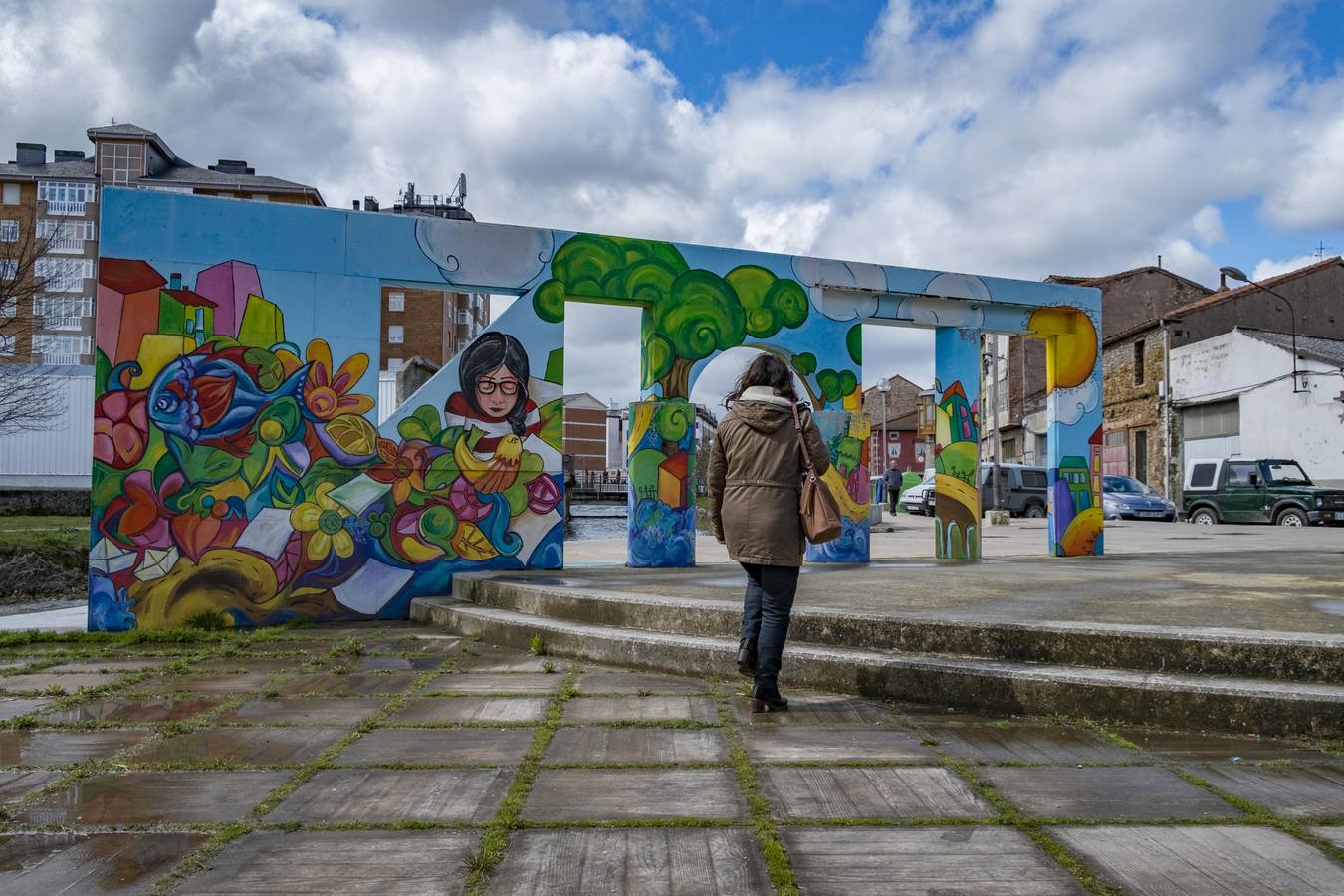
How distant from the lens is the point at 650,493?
30.7 feet

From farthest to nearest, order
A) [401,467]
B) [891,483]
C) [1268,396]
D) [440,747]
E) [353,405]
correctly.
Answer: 1. [891,483]
2. [1268,396]
3. [401,467]
4. [353,405]
5. [440,747]

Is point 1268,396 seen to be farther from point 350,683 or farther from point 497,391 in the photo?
point 350,683

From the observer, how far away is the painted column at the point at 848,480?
392 inches

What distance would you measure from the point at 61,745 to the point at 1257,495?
25.7m

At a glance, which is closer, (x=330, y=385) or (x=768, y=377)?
(x=768, y=377)

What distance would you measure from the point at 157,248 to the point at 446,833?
638 cm

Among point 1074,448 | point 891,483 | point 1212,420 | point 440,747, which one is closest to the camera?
point 440,747

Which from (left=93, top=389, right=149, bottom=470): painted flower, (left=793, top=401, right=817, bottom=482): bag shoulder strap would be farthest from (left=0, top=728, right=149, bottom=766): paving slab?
(left=93, top=389, right=149, bottom=470): painted flower

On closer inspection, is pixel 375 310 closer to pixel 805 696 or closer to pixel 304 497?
pixel 304 497

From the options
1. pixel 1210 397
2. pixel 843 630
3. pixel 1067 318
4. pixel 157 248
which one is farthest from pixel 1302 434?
pixel 157 248

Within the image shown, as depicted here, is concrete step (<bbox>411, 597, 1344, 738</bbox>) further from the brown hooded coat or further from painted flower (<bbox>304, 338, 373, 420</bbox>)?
painted flower (<bbox>304, 338, 373, 420</bbox>)

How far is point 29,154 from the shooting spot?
6438cm

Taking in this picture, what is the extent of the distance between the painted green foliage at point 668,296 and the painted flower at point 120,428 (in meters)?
3.35

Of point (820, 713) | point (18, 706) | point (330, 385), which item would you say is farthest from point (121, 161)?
point (820, 713)
